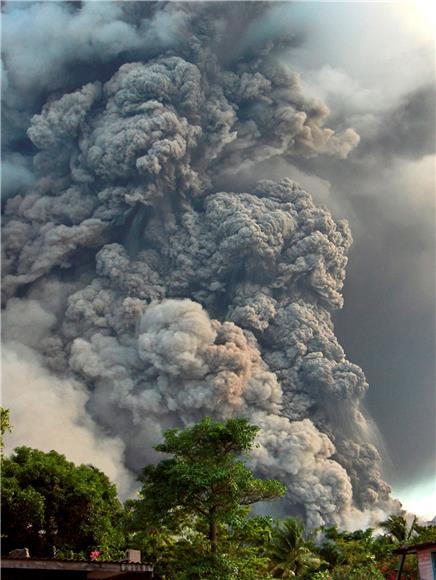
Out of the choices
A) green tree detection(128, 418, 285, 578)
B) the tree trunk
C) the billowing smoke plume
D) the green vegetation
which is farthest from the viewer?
the billowing smoke plume

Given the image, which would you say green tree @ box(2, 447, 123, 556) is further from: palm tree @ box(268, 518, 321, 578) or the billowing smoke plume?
the billowing smoke plume

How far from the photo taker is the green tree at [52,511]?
23.9 meters

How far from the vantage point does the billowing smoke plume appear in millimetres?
55000

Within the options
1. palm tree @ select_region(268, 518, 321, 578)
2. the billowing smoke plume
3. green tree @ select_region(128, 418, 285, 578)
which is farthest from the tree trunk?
the billowing smoke plume

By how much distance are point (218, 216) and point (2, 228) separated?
58.1 feet

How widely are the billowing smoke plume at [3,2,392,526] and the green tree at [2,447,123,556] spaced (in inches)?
1089

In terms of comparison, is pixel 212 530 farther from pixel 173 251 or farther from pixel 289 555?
pixel 173 251

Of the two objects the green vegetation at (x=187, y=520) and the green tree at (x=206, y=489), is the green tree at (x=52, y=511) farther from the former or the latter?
the green tree at (x=206, y=489)

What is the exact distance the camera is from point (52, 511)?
81.7 ft

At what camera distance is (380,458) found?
61.7 m

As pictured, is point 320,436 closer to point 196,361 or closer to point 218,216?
point 196,361

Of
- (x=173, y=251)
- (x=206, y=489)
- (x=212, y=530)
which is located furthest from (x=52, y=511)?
(x=173, y=251)

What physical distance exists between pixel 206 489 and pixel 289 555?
1473 centimetres

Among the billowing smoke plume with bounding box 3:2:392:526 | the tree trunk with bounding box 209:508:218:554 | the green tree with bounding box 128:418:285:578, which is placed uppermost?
the billowing smoke plume with bounding box 3:2:392:526
